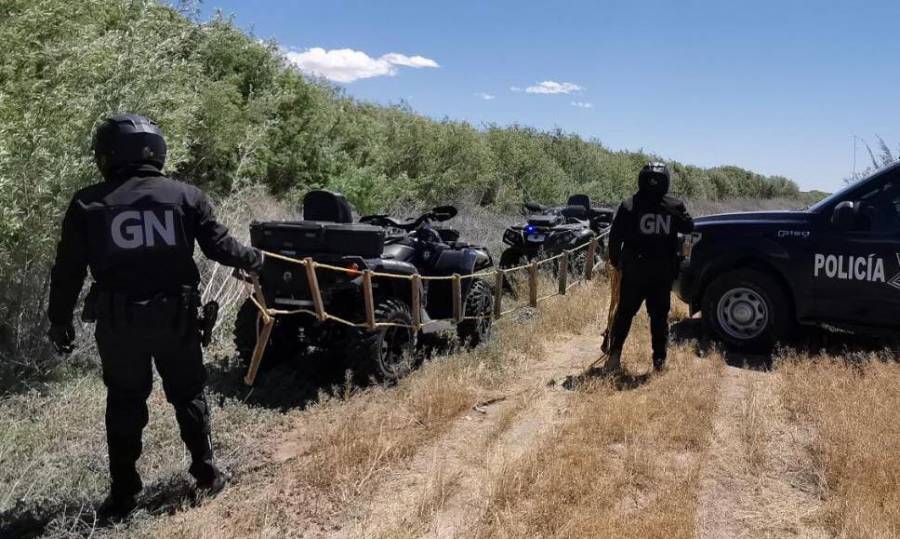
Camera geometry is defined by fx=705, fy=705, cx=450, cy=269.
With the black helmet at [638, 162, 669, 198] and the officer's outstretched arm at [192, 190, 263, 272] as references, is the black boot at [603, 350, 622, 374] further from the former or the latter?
the officer's outstretched arm at [192, 190, 263, 272]

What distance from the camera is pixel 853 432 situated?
4.37 m

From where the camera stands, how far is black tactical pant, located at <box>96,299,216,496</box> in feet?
11.4

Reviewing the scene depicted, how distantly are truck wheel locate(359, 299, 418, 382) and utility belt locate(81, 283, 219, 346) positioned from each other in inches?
78.3

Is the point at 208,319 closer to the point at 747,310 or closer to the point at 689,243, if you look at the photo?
the point at 747,310

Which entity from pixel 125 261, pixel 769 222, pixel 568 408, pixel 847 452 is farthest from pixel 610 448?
pixel 769 222

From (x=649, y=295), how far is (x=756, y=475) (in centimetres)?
216

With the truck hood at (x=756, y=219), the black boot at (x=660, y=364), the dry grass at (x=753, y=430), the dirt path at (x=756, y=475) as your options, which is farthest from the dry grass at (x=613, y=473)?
the truck hood at (x=756, y=219)

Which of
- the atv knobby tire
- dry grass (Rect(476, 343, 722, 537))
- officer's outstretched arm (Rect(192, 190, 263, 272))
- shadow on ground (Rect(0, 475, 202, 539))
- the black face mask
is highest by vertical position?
the black face mask

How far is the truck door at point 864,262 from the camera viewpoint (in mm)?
5984

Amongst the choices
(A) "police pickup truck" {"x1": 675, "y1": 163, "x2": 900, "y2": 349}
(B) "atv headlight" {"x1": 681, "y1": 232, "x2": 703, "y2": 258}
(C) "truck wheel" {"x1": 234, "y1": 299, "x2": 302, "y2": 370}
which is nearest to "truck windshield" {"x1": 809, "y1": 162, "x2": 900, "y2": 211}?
(A) "police pickup truck" {"x1": 675, "y1": 163, "x2": 900, "y2": 349}

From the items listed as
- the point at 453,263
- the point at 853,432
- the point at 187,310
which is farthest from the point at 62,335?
the point at 853,432

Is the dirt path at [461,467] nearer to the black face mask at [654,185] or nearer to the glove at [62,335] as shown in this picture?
the glove at [62,335]

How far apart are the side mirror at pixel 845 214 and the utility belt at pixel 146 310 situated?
5206 mm

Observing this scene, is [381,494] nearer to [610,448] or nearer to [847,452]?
Answer: [610,448]
